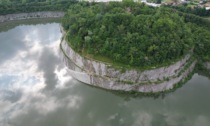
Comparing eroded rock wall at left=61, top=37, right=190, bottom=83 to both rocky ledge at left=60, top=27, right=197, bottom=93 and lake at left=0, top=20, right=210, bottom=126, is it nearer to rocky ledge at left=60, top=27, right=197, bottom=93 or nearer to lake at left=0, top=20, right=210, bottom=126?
rocky ledge at left=60, top=27, right=197, bottom=93

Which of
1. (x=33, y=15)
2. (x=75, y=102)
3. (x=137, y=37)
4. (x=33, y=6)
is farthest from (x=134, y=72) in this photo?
(x=33, y=6)

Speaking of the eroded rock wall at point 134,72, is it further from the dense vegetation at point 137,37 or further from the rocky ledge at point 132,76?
the dense vegetation at point 137,37

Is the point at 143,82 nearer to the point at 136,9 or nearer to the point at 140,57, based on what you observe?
the point at 140,57

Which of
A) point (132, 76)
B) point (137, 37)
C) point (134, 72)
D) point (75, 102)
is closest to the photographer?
point (75, 102)

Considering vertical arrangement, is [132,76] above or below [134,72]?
below

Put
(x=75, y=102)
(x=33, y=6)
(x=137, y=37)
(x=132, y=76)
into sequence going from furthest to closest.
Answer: (x=33, y=6)
(x=137, y=37)
(x=132, y=76)
(x=75, y=102)

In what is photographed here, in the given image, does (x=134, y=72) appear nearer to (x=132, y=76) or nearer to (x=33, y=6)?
(x=132, y=76)

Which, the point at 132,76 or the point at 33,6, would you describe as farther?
the point at 33,6
